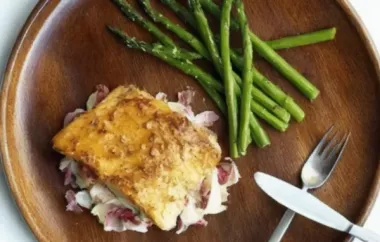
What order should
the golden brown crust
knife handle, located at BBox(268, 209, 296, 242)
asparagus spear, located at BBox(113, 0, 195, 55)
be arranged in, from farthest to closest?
asparagus spear, located at BBox(113, 0, 195, 55)
knife handle, located at BBox(268, 209, 296, 242)
the golden brown crust

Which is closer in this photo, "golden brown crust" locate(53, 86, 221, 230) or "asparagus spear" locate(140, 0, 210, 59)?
"golden brown crust" locate(53, 86, 221, 230)

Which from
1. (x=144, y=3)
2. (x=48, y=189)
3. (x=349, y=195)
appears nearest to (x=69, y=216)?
(x=48, y=189)

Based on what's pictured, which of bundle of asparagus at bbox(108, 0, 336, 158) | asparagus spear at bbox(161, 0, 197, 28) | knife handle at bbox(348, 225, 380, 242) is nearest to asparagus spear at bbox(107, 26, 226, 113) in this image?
bundle of asparagus at bbox(108, 0, 336, 158)

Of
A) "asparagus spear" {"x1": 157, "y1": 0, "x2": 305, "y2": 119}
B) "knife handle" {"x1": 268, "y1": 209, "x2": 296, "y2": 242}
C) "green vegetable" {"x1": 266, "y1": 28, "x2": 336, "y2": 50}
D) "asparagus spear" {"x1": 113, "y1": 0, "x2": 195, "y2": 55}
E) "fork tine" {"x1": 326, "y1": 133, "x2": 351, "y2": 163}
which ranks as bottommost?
"knife handle" {"x1": 268, "y1": 209, "x2": 296, "y2": 242}

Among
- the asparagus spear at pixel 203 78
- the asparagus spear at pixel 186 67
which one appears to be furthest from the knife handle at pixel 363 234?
the asparagus spear at pixel 186 67

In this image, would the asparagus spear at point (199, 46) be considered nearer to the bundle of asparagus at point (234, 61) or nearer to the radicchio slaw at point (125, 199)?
the bundle of asparagus at point (234, 61)

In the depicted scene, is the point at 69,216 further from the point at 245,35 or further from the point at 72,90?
the point at 245,35

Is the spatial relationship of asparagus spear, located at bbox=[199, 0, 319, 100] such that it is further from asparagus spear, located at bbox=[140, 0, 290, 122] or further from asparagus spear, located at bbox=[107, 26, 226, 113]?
asparagus spear, located at bbox=[107, 26, 226, 113]

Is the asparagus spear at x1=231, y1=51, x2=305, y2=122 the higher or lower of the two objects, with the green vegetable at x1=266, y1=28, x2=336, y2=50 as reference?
lower
